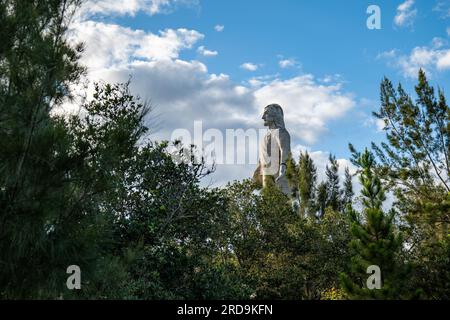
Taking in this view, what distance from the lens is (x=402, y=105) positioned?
1817cm

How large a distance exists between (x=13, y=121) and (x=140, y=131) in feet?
4.65

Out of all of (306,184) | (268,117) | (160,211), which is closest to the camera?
(160,211)

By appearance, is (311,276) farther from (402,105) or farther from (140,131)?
(140,131)

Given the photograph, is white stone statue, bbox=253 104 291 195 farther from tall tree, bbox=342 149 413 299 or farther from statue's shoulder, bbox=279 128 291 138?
tall tree, bbox=342 149 413 299

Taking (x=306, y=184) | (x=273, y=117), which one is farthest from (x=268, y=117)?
(x=306, y=184)

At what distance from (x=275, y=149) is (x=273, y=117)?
1.37 m

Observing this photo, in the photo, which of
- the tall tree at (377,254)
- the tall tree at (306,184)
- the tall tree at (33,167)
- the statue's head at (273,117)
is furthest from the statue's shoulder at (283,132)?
the tall tree at (33,167)

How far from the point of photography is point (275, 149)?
2220 cm

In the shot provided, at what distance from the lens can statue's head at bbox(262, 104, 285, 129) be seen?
72.4 ft

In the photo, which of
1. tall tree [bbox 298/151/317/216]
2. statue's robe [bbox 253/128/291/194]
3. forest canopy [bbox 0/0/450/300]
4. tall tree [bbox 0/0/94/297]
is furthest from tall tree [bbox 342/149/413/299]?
tall tree [bbox 298/151/317/216]

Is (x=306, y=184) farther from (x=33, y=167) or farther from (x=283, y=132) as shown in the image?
(x=33, y=167)
